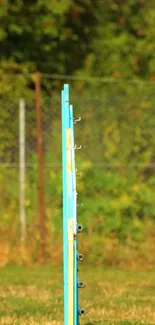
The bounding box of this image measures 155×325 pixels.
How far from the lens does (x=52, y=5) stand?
1627 cm

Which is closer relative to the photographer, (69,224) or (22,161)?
(69,224)

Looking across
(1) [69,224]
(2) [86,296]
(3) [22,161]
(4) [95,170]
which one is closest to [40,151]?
(3) [22,161]

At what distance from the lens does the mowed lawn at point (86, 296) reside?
8914 mm

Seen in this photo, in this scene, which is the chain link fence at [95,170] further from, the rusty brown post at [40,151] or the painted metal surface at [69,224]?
the painted metal surface at [69,224]

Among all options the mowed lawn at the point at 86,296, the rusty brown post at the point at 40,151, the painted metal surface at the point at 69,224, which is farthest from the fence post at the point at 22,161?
the painted metal surface at the point at 69,224

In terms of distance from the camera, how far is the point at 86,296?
416 inches

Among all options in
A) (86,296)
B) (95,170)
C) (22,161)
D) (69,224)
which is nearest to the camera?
(69,224)

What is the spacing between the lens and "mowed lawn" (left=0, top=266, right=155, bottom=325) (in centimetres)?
891

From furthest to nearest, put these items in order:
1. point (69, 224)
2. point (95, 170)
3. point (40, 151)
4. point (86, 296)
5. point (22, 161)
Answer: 1. point (95, 170)
2. point (22, 161)
3. point (40, 151)
4. point (86, 296)
5. point (69, 224)

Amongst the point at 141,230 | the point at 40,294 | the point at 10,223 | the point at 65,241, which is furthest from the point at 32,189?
the point at 65,241

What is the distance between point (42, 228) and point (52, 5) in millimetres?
4077

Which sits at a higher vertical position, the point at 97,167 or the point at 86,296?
the point at 97,167

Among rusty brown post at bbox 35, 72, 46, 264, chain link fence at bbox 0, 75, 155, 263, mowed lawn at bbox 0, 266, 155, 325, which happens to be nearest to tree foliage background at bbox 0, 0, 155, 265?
chain link fence at bbox 0, 75, 155, 263

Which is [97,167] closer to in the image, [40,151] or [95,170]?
[95,170]
